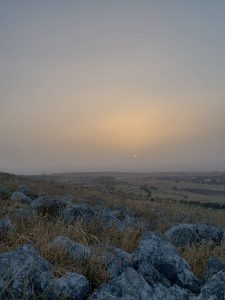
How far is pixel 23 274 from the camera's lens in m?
5.14

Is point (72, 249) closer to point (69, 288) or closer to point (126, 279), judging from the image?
point (69, 288)

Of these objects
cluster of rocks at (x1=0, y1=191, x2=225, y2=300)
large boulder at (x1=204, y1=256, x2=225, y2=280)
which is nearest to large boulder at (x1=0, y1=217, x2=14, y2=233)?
cluster of rocks at (x1=0, y1=191, x2=225, y2=300)

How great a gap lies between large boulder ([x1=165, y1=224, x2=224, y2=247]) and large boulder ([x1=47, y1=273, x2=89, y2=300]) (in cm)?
494

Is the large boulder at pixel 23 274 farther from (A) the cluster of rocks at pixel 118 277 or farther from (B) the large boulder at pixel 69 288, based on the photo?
(B) the large boulder at pixel 69 288

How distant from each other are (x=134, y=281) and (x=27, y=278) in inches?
51.0

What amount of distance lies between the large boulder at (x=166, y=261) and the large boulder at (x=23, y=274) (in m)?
1.44

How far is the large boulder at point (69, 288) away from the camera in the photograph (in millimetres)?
5105

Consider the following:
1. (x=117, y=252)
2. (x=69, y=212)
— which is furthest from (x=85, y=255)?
(x=69, y=212)

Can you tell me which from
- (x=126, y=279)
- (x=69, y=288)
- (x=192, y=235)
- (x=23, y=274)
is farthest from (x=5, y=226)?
(x=192, y=235)

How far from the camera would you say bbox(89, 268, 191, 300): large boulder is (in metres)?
4.97

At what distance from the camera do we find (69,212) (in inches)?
462

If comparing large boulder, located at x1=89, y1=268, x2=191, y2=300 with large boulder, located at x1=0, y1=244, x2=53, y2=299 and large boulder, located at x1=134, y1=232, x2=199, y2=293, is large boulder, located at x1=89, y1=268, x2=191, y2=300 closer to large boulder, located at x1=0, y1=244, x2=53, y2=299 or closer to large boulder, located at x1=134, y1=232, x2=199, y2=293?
large boulder, located at x1=134, y1=232, x2=199, y2=293

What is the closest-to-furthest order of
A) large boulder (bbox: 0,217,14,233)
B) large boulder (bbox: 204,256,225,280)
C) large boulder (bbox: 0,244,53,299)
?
large boulder (bbox: 0,244,53,299)
large boulder (bbox: 204,256,225,280)
large boulder (bbox: 0,217,14,233)

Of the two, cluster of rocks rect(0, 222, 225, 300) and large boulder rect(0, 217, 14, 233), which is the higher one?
large boulder rect(0, 217, 14, 233)
